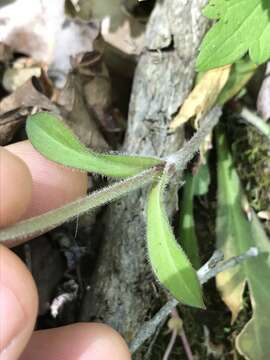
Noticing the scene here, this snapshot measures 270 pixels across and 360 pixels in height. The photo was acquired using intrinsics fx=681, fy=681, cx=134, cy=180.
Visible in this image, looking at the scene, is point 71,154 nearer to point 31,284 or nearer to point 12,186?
point 12,186

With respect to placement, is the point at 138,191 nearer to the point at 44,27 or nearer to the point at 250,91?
the point at 250,91

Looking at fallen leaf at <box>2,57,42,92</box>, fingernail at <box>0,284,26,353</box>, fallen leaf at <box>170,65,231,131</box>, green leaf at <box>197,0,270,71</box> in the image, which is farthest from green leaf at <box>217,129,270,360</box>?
fingernail at <box>0,284,26,353</box>

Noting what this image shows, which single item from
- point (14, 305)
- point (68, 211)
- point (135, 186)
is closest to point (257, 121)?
point (135, 186)

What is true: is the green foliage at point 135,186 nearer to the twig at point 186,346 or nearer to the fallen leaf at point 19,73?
the twig at point 186,346

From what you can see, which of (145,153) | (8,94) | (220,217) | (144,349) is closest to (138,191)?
(145,153)

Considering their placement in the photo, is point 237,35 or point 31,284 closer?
point 31,284

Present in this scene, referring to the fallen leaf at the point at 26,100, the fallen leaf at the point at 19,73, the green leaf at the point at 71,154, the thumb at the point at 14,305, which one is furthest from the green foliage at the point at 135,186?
the fallen leaf at the point at 19,73
